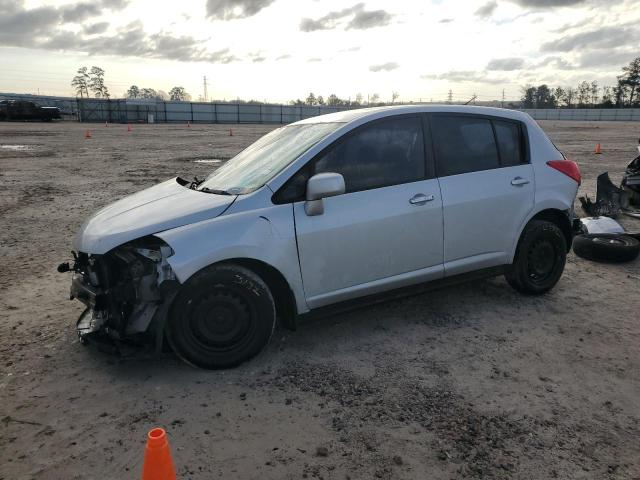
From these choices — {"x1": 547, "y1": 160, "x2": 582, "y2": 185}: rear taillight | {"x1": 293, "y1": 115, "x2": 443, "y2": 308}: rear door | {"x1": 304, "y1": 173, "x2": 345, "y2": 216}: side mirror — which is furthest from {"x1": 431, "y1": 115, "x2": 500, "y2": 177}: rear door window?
{"x1": 304, "y1": 173, "x2": 345, "y2": 216}: side mirror

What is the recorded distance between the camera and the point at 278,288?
371 centimetres

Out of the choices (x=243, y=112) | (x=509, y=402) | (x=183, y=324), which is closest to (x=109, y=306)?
(x=183, y=324)

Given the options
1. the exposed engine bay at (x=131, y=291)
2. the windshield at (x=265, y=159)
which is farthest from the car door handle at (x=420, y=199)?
the exposed engine bay at (x=131, y=291)

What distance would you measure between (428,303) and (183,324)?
2.42 meters

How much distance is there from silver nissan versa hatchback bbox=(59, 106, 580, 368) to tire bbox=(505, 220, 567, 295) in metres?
0.01

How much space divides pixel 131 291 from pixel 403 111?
258 cm

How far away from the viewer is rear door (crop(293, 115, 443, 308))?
12.1 feet

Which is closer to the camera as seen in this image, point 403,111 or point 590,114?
point 403,111

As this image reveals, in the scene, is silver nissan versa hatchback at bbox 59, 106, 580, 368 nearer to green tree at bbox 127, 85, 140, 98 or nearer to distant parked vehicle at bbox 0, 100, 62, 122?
distant parked vehicle at bbox 0, 100, 62, 122

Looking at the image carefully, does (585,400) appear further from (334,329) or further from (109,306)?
(109,306)

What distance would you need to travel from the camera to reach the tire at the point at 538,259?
4.77 metres

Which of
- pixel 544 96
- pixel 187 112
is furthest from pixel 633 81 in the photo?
pixel 187 112

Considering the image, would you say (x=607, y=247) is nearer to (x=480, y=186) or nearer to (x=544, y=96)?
(x=480, y=186)

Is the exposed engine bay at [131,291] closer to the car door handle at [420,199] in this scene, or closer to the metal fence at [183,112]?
the car door handle at [420,199]
